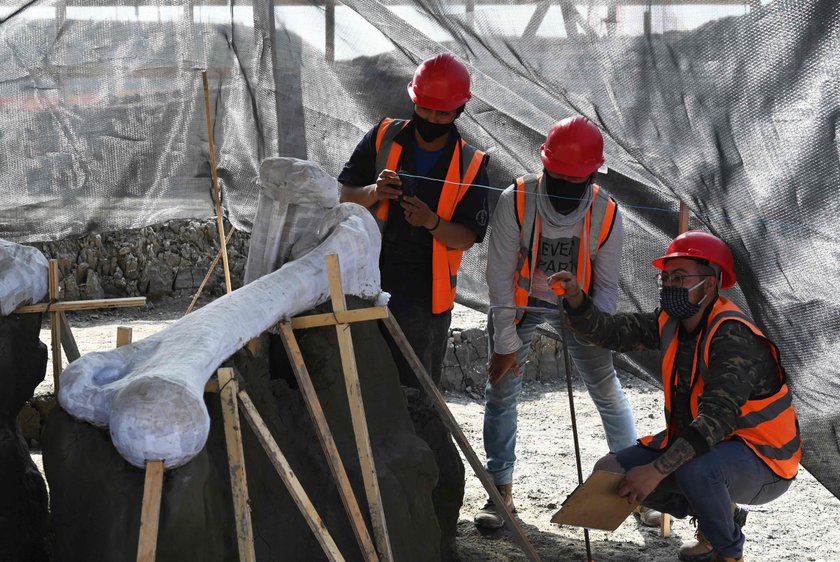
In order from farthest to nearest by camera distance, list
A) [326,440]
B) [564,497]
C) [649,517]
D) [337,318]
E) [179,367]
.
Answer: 1. [564,497]
2. [649,517]
3. [337,318]
4. [326,440]
5. [179,367]

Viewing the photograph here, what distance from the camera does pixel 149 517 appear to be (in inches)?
105

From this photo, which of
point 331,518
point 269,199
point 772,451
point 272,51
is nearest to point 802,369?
point 772,451

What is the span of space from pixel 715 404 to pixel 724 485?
38 centimetres

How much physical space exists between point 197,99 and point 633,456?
3319mm

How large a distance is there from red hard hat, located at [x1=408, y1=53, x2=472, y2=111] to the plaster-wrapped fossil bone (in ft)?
2.70

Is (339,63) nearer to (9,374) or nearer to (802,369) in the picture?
(9,374)

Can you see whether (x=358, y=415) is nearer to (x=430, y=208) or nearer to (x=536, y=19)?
(x=430, y=208)

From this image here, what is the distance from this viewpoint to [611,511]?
433 centimetres

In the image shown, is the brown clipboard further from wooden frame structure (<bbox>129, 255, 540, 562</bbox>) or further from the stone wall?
the stone wall

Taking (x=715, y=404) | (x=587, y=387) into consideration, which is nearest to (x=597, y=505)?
(x=715, y=404)

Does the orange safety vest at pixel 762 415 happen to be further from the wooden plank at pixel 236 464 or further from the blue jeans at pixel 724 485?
the wooden plank at pixel 236 464

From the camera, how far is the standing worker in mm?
4652

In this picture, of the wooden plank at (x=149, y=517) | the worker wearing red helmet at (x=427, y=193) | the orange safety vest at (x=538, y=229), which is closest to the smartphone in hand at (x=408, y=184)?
the worker wearing red helmet at (x=427, y=193)

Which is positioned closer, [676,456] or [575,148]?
[676,456]
